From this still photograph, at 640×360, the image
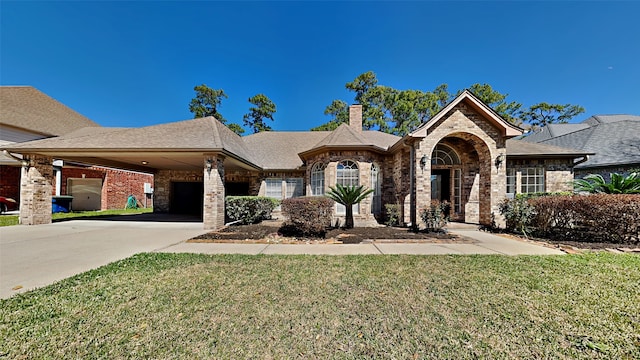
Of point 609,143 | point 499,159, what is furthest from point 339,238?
point 609,143

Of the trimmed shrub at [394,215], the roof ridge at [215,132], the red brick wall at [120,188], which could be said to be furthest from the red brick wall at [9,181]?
the trimmed shrub at [394,215]

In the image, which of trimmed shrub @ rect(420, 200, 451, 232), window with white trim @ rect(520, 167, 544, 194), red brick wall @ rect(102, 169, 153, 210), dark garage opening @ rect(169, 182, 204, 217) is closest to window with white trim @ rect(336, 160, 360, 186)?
trimmed shrub @ rect(420, 200, 451, 232)

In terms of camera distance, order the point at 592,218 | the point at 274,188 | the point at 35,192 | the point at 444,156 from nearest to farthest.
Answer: the point at 592,218
the point at 35,192
the point at 444,156
the point at 274,188

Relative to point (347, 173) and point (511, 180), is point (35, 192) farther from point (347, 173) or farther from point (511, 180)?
point (511, 180)

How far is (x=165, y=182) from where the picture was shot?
15.8m

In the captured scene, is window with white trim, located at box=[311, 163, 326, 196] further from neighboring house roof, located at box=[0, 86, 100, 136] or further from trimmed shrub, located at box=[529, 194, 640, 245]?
neighboring house roof, located at box=[0, 86, 100, 136]

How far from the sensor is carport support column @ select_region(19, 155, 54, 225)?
30.5ft

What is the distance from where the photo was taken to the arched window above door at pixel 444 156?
35.1 ft

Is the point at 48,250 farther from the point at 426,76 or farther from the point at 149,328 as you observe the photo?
the point at 426,76

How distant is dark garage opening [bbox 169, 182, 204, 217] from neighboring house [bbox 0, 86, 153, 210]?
5.03m

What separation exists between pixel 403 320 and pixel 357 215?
7.88m

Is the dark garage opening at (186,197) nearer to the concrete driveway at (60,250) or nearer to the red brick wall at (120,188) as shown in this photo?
the red brick wall at (120,188)

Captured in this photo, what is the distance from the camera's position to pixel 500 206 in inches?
342

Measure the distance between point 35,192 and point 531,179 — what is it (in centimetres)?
2198
